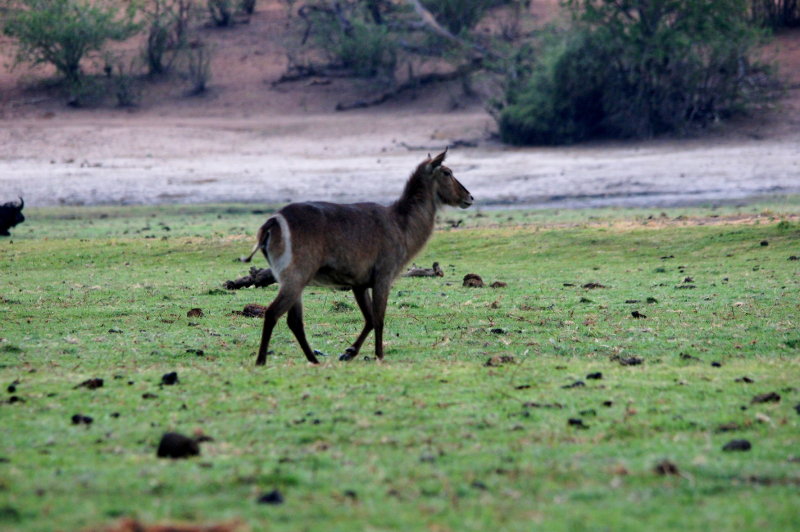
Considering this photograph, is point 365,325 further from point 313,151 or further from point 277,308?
point 313,151

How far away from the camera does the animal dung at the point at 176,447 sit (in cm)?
560

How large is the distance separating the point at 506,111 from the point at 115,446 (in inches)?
1315

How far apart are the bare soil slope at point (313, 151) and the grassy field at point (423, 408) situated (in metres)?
14.6

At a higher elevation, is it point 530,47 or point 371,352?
point 530,47

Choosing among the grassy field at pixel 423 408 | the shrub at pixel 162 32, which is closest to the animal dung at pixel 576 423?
the grassy field at pixel 423 408

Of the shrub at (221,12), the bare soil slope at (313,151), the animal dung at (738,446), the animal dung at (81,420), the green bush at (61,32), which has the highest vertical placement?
the shrub at (221,12)

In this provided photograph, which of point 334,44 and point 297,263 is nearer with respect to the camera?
point 297,263

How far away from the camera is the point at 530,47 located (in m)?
44.9

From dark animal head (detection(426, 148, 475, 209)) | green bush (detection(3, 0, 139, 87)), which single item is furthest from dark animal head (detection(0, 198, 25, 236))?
green bush (detection(3, 0, 139, 87))

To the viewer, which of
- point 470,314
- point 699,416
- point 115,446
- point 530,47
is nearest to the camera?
point 115,446

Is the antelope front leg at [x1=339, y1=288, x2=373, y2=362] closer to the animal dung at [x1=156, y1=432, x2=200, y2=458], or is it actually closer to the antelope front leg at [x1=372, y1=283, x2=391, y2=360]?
the antelope front leg at [x1=372, y1=283, x2=391, y2=360]

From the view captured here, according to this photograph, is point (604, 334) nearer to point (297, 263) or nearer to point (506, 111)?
point (297, 263)

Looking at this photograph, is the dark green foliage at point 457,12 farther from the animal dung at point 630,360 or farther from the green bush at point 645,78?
the animal dung at point 630,360

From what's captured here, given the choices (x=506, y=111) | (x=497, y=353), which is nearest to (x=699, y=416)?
(x=497, y=353)
